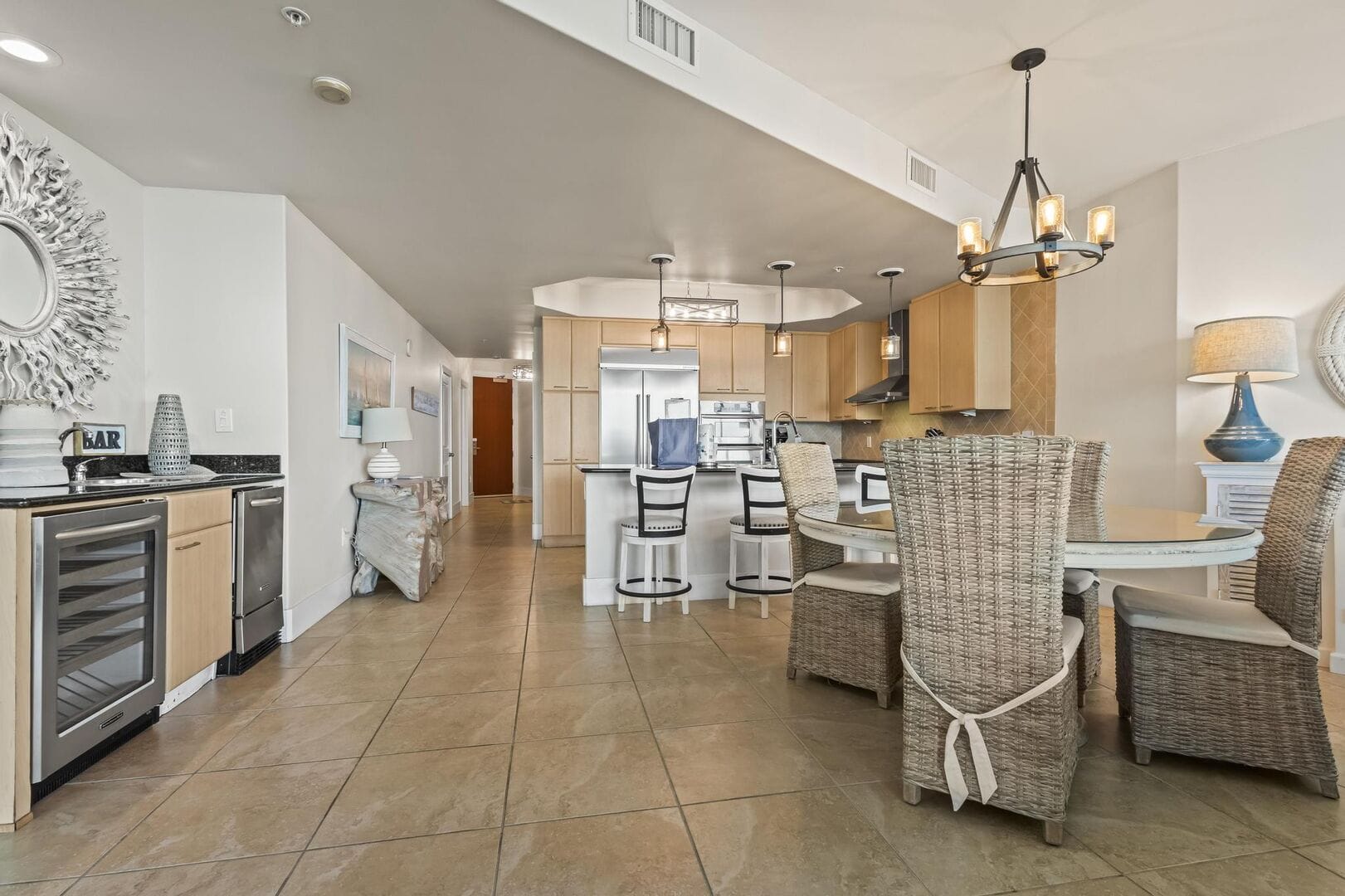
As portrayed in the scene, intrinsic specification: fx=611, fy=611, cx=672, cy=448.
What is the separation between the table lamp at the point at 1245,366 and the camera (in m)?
2.88

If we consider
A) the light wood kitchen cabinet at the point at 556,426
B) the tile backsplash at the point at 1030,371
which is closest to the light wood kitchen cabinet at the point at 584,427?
the light wood kitchen cabinet at the point at 556,426

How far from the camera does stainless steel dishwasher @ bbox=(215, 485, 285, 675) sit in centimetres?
274

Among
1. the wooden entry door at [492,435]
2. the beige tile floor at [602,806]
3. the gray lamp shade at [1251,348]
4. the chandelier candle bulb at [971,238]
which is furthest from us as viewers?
the wooden entry door at [492,435]

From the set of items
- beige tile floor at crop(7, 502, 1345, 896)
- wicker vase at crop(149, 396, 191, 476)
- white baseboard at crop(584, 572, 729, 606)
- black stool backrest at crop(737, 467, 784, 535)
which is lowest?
beige tile floor at crop(7, 502, 1345, 896)

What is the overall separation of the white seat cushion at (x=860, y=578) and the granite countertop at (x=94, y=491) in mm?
2480

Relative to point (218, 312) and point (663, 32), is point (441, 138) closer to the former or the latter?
point (663, 32)

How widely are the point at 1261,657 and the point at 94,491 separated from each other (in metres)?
3.61

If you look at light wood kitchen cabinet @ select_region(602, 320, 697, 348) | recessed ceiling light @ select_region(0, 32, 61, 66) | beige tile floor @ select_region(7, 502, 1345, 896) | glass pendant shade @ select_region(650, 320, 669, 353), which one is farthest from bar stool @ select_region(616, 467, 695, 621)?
recessed ceiling light @ select_region(0, 32, 61, 66)

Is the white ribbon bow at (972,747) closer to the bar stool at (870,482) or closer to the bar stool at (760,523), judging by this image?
the bar stool at (760,523)

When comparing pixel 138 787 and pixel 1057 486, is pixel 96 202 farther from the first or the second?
pixel 1057 486

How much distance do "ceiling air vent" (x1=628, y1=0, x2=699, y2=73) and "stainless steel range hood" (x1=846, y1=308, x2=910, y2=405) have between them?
4.02m

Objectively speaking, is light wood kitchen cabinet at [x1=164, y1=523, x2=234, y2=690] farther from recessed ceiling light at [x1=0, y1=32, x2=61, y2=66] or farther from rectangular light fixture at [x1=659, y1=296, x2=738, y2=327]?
rectangular light fixture at [x1=659, y1=296, x2=738, y2=327]

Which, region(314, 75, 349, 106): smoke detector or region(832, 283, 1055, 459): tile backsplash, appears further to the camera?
region(832, 283, 1055, 459): tile backsplash

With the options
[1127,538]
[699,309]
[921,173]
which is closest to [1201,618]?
[1127,538]
